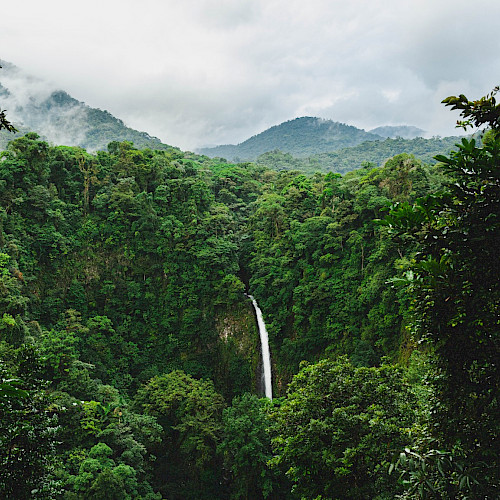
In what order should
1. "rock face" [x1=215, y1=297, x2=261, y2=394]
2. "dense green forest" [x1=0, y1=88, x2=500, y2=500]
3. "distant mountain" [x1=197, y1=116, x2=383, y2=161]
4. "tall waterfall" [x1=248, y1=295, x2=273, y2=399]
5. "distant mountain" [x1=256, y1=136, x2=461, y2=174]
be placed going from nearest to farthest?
"dense green forest" [x1=0, y1=88, x2=500, y2=500], "tall waterfall" [x1=248, y1=295, x2=273, y2=399], "rock face" [x1=215, y1=297, x2=261, y2=394], "distant mountain" [x1=256, y1=136, x2=461, y2=174], "distant mountain" [x1=197, y1=116, x2=383, y2=161]

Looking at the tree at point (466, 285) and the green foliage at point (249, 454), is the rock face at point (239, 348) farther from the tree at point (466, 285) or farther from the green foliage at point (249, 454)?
the tree at point (466, 285)

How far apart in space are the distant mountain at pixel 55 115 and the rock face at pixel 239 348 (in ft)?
123

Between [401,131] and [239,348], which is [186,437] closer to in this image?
[239,348]

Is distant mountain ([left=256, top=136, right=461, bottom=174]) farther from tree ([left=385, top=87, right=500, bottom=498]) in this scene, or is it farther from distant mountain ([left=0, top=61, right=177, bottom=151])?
tree ([left=385, top=87, right=500, bottom=498])

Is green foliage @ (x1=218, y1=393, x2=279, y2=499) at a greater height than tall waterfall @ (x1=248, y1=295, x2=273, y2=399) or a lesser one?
lesser

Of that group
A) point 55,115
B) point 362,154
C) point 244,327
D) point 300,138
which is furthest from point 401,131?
point 244,327

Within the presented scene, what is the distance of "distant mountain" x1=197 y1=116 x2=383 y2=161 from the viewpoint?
79438 mm

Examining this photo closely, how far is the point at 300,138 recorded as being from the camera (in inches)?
3263

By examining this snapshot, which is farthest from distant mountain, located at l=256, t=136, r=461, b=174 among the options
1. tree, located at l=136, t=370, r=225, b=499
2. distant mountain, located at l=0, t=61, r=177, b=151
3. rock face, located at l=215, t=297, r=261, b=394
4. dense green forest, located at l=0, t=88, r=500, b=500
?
tree, located at l=136, t=370, r=225, b=499

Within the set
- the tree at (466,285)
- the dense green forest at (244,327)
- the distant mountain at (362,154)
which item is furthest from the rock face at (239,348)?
the distant mountain at (362,154)

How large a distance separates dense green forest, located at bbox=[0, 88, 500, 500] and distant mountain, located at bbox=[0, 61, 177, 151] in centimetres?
3270

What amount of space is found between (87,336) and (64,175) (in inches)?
305

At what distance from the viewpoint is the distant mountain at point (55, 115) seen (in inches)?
2031

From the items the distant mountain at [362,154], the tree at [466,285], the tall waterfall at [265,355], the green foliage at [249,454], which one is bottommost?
the green foliage at [249,454]
